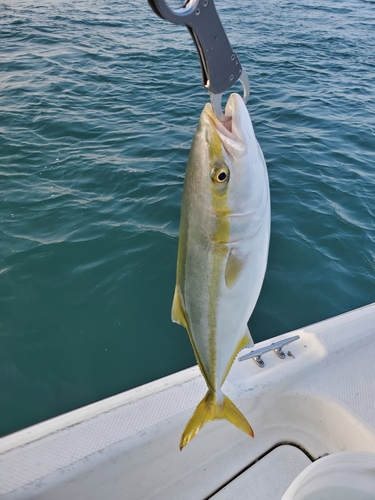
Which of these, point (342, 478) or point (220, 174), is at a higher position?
point (220, 174)

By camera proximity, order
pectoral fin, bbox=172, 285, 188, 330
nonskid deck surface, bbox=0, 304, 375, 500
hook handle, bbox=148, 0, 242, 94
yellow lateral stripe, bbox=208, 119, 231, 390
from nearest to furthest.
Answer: hook handle, bbox=148, 0, 242, 94 < yellow lateral stripe, bbox=208, 119, 231, 390 < pectoral fin, bbox=172, 285, 188, 330 < nonskid deck surface, bbox=0, 304, 375, 500

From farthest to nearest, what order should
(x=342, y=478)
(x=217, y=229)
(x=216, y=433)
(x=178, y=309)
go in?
(x=216, y=433), (x=342, y=478), (x=178, y=309), (x=217, y=229)

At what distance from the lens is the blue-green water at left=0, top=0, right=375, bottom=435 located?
12.7 ft

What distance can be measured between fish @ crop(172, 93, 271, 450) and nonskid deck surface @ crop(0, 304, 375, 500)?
1.11 meters

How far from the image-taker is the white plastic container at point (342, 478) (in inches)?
81.2

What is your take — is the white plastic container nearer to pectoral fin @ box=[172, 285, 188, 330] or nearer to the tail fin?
the tail fin

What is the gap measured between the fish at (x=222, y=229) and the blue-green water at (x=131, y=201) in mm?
2325

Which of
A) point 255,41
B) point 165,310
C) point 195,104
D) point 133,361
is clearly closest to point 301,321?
point 165,310

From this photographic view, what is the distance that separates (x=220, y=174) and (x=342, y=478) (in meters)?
1.74

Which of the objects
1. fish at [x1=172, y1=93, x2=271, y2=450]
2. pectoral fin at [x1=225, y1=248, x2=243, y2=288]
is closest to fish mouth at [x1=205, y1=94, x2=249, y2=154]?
fish at [x1=172, y1=93, x2=271, y2=450]

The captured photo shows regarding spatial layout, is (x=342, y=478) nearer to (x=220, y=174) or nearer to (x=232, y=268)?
(x=232, y=268)

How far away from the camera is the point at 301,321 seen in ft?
14.1

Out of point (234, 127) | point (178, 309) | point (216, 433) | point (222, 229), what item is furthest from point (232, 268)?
point (216, 433)

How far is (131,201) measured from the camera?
18.8 feet
